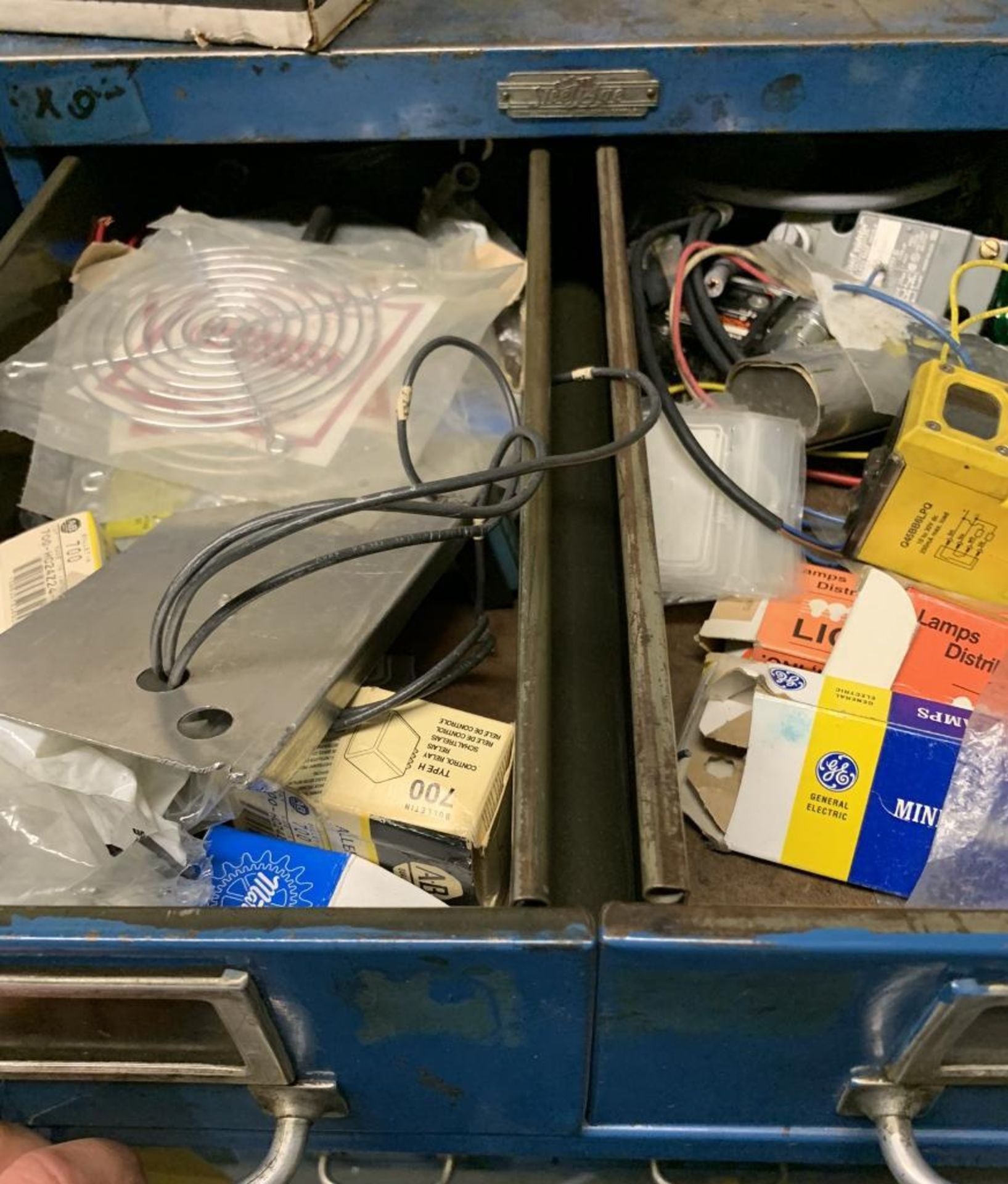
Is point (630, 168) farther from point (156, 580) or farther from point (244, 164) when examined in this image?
point (156, 580)

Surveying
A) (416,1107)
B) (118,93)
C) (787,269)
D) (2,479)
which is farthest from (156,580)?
(787,269)

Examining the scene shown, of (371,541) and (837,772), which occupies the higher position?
(371,541)

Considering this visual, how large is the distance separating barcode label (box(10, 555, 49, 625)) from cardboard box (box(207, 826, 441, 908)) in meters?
0.24

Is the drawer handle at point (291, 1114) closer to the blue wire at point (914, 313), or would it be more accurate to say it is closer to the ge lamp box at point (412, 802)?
the ge lamp box at point (412, 802)

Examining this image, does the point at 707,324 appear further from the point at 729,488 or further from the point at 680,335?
the point at 729,488

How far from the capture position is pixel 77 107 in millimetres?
875

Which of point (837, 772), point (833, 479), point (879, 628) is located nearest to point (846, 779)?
point (837, 772)

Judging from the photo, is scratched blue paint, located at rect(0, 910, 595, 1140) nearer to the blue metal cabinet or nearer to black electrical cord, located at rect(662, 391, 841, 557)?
the blue metal cabinet

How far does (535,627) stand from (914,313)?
62cm

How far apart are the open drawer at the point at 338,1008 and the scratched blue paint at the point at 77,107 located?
47 cm

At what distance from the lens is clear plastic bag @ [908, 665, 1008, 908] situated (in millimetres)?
647

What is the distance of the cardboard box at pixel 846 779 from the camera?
0.68 metres

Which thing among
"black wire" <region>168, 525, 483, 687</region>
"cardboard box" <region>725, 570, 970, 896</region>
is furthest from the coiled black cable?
"cardboard box" <region>725, 570, 970, 896</region>

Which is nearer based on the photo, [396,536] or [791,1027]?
[791,1027]
